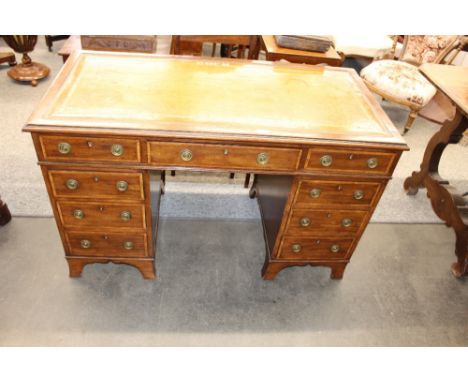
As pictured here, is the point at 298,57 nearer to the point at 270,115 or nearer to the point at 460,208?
the point at 270,115

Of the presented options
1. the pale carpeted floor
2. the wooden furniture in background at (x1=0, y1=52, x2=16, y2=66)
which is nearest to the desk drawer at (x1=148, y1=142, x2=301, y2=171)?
the pale carpeted floor

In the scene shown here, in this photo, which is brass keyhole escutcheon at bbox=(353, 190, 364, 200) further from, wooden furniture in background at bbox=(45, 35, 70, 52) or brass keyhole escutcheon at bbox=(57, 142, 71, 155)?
wooden furniture in background at bbox=(45, 35, 70, 52)

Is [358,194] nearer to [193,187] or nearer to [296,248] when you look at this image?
[296,248]

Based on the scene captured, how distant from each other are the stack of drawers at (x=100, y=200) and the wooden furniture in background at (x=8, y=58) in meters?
3.44

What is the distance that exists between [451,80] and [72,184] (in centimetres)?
257

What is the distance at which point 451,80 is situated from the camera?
8.62ft

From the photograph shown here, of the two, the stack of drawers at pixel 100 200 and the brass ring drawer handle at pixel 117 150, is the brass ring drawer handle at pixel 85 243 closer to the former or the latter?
the stack of drawers at pixel 100 200

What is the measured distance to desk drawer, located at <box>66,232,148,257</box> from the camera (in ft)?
7.18

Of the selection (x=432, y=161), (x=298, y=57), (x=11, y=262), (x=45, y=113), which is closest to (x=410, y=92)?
(x=432, y=161)

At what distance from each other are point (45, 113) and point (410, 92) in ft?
11.5

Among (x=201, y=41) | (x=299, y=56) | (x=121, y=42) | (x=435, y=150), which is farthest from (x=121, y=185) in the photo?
(x=435, y=150)

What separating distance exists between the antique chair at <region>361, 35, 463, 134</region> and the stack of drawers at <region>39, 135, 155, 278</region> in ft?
10.0

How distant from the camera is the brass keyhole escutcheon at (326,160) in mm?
1890

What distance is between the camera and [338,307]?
2467 millimetres
